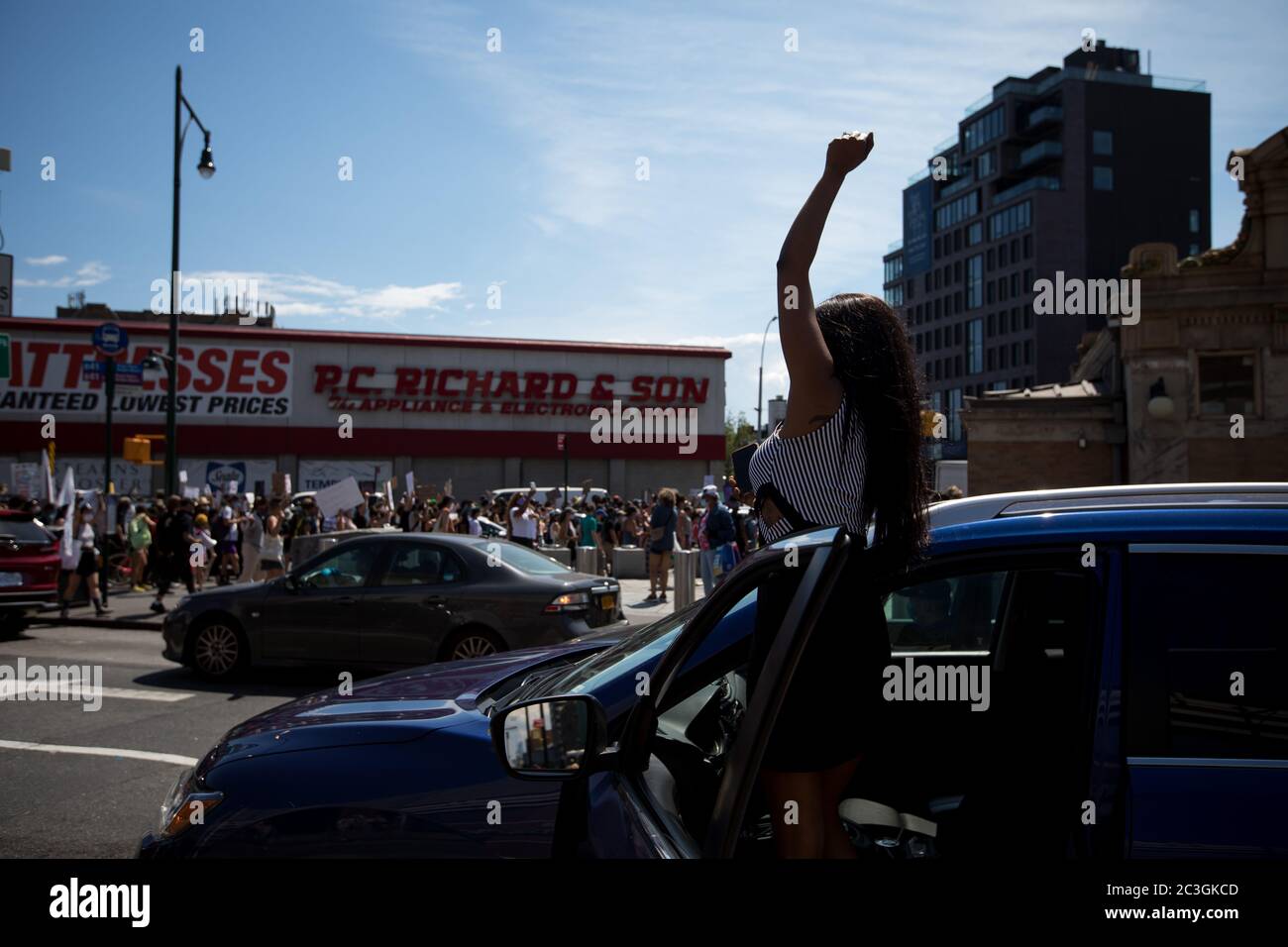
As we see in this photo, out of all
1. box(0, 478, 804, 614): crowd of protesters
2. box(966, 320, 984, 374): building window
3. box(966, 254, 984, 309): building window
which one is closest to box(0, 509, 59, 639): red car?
box(0, 478, 804, 614): crowd of protesters

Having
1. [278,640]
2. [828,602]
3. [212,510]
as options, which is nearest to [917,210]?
[212,510]

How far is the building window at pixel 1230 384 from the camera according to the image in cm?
Result: 2520

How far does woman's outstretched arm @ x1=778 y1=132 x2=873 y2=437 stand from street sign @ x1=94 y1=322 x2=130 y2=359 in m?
19.7

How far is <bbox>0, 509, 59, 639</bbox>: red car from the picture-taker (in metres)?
13.4

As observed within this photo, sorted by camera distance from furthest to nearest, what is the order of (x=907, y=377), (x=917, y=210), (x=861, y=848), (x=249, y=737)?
(x=917, y=210) → (x=249, y=737) → (x=861, y=848) → (x=907, y=377)

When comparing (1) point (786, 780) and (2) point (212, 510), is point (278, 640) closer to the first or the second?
(1) point (786, 780)

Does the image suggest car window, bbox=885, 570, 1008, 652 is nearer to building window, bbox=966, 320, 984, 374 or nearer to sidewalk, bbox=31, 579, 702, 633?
sidewalk, bbox=31, 579, 702, 633

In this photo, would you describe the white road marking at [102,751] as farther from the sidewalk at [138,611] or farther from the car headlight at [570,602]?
the sidewalk at [138,611]

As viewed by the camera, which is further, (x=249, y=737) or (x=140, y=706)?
(x=140, y=706)

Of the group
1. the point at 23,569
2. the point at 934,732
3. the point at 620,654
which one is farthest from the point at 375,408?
the point at 934,732

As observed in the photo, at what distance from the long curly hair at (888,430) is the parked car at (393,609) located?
7.70 metres

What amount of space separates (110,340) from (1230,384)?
25.3 meters
